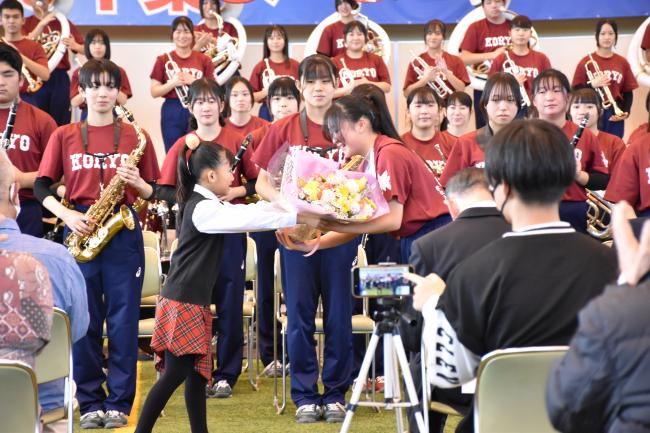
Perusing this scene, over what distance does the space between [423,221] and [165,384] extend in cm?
157

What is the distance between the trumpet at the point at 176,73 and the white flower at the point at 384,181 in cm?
503

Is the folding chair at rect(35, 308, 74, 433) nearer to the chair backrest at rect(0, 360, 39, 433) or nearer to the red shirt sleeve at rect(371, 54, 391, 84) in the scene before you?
the chair backrest at rect(0, 360, 39, 433)

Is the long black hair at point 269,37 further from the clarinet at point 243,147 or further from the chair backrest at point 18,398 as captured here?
the chair backrest at point 18,398

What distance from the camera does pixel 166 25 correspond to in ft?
35.7

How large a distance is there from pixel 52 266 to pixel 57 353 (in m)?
0.34

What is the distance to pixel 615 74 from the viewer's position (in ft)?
33.3

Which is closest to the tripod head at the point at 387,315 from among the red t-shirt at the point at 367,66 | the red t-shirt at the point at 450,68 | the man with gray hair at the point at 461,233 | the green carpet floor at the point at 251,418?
the man with gray hair at the point at 461,233

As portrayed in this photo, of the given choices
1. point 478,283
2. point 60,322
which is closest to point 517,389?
point 478,283

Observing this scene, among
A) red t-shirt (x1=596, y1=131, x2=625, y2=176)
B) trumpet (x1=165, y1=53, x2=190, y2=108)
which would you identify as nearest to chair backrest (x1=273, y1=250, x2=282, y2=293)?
red t-shirt (x1=596, y1=131, x2=625, y2=176)

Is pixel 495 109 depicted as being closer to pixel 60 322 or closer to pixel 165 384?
pixel 165 384

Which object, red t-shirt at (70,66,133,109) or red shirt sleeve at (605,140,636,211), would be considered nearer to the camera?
red shirt sleeve at (605,140,636,211)

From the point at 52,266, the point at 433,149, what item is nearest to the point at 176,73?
the point at 433,149

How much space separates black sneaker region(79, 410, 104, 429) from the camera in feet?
17.8

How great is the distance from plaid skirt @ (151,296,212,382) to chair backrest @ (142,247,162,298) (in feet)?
4.54
